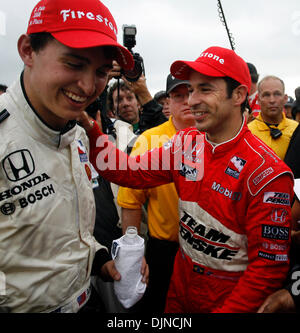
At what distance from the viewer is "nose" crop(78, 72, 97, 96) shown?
3.62ft

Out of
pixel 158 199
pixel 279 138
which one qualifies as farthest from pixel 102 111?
pixel 279 138

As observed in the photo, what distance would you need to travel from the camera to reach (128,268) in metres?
1.44

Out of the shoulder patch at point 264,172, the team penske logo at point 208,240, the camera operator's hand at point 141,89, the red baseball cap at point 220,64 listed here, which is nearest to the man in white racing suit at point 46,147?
the red baseball cap at point 220,64

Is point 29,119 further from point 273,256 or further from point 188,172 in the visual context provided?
point 273,256

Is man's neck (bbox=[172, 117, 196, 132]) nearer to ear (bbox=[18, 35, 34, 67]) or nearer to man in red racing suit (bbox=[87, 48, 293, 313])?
man in red racing suit (bbox=[87, 48, 293, 313])

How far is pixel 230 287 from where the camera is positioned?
1483 mm

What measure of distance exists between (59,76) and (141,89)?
5.96ft

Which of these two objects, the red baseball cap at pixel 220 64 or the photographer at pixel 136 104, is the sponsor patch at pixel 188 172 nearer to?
the red baseball cap at pixel 220 64

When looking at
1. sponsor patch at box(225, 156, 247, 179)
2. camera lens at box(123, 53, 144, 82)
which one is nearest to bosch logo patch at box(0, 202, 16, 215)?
sponsor patch at box(225, 156, 247, 179)

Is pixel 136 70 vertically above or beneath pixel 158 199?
above

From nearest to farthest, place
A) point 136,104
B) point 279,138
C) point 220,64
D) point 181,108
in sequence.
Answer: point 220,64
point 181,108
point 279,138
point 136,104
